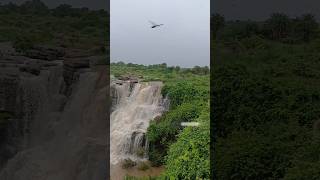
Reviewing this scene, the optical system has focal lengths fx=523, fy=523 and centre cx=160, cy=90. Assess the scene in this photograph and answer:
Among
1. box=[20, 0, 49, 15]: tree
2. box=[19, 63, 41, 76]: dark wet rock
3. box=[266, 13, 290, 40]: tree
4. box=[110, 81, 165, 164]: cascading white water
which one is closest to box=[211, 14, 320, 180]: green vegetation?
box=[266, 13, 290, 40]: tree

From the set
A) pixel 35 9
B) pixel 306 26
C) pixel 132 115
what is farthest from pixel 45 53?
pixel 306 26

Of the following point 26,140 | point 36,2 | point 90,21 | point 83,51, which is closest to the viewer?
point 26,140

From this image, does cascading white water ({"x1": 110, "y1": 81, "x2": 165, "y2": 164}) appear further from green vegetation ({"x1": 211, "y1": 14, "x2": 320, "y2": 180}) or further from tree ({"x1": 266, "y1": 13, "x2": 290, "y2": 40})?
tree ({"x1": 266, "y1": 13, "x2": 290, "y2": 40})

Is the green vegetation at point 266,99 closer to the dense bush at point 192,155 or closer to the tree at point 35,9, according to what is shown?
the dense bush at point 192,155

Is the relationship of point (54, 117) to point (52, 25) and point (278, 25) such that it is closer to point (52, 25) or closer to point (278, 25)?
point (52, 25)

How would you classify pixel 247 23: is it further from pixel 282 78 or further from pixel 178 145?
pixel 178 145

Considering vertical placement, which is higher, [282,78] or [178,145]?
[282,78]

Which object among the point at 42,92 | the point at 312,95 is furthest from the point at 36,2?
the point at 312,95
